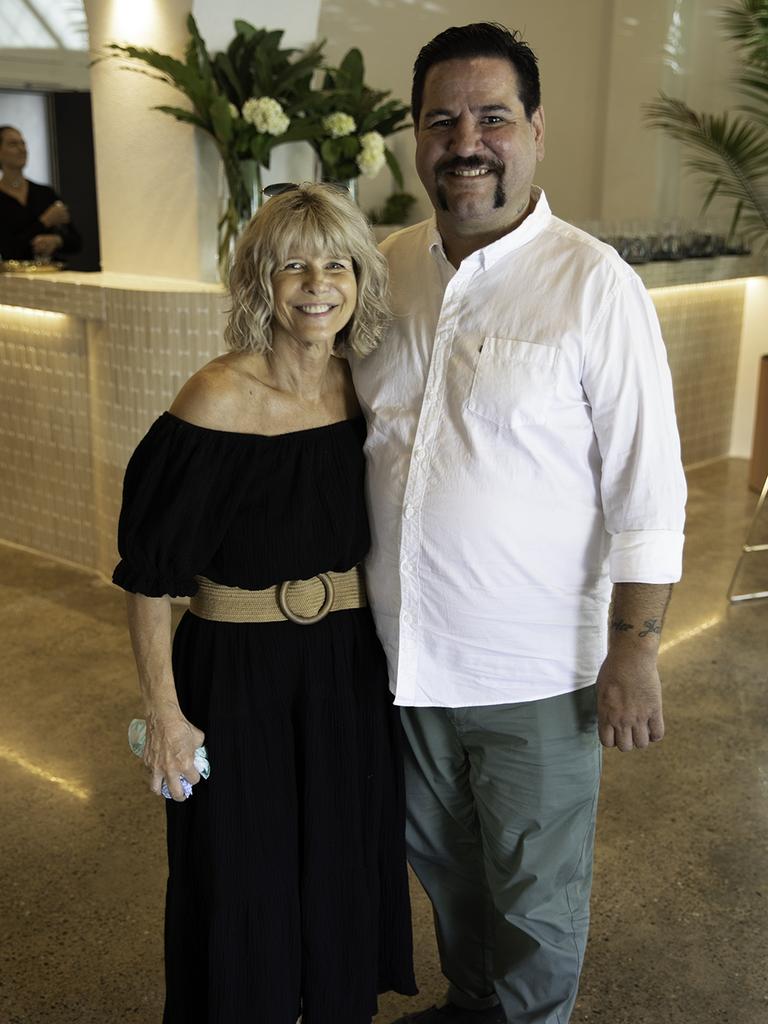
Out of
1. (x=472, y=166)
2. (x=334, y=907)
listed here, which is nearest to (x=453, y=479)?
(x=472, y=166)

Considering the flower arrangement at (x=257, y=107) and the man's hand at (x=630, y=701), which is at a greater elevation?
the flower arrangement at (x=257, y=107)

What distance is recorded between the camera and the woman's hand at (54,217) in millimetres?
5332

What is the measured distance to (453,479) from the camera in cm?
165

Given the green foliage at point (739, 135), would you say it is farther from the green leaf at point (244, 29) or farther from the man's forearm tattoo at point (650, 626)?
the man's forearm tattoo at point (650, 626)

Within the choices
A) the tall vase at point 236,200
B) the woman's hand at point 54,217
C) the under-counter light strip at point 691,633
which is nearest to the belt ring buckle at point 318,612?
the under-counter light strip at point 691,633

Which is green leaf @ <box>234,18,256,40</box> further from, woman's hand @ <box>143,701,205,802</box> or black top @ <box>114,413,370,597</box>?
woman's hand @ <box>143,701,205,802</box>

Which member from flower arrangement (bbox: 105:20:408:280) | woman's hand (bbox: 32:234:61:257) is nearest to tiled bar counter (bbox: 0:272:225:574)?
flower arrangement (bbox: 105:20:408:280)

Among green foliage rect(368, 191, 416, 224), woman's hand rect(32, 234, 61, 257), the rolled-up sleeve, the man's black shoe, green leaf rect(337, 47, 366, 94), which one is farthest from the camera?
green foliage rect(368, 191, 416, 224)

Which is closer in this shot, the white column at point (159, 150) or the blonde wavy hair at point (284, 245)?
the blonde wavy hair at point (284, 245)

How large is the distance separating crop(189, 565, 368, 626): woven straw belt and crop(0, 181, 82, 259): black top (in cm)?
403

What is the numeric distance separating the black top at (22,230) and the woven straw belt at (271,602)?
4.03 m

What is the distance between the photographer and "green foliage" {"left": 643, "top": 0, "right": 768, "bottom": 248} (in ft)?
19.9

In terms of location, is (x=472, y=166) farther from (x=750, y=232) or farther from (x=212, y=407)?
(x=750, y=232)

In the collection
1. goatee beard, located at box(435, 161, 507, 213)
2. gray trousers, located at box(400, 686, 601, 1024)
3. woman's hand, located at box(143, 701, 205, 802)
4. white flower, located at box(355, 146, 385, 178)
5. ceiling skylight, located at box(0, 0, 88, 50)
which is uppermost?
ceiling skylight, located at box(0, 0, 88, 50)
